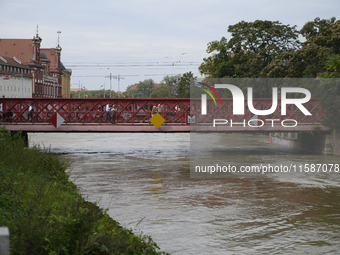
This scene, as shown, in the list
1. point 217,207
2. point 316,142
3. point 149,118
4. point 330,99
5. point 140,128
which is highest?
point 330,99

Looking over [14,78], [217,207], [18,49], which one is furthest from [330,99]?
[18,49]

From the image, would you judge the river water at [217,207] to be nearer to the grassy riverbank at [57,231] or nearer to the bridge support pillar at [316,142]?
the grassy riverbank at [57,231]

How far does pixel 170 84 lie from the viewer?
580ft

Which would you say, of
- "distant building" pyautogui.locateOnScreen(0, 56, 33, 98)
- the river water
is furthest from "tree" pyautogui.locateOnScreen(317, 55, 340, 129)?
"distant building" pyautogui.locateOnScreen(0, 56, 33, 98)

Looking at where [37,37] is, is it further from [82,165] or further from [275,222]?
[275,222]

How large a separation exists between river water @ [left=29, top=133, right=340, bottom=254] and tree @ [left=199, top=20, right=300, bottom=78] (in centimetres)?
2480

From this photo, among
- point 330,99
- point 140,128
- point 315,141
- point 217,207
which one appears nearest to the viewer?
point 217,207

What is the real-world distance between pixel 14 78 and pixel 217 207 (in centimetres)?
9477

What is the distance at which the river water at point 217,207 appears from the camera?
12148 mm

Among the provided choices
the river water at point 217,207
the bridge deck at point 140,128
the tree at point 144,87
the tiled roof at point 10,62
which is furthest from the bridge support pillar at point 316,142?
the tree at point 144,87

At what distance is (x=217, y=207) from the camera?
17.0 metres

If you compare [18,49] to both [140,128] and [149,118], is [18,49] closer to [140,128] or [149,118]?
[149,118]

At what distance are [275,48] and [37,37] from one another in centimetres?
7415

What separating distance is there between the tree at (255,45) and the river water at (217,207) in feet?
81.4
